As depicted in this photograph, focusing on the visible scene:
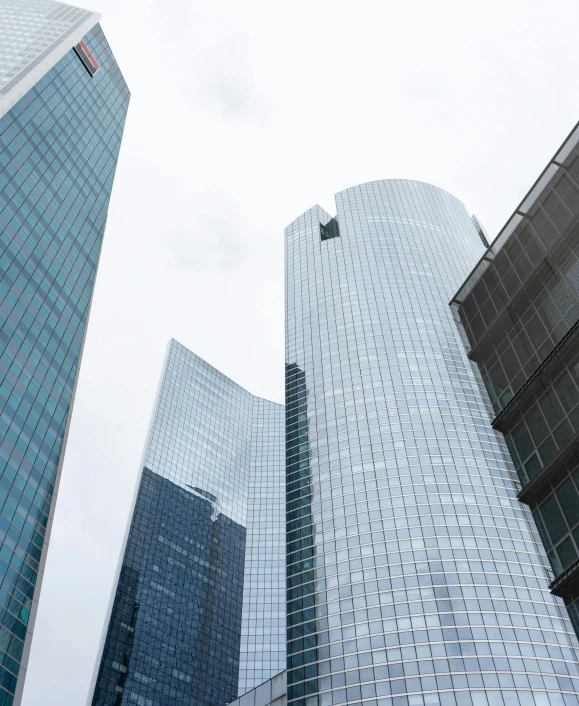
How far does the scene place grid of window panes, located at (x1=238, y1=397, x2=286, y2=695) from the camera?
13625cm

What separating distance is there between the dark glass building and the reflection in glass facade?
231ft

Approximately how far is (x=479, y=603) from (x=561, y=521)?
14.3 metres

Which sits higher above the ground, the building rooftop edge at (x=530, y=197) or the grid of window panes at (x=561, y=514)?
the building rooftop edge at (x=530, y=197)

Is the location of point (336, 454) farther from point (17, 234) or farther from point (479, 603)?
point (17, 234)

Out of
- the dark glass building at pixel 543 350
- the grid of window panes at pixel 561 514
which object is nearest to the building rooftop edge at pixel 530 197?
the dark glass building at pixel 543 350

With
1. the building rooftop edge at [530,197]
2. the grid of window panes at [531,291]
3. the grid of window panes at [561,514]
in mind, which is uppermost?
the building rooftop edge at [530,197]

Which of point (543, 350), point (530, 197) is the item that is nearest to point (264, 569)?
point (543, 350)

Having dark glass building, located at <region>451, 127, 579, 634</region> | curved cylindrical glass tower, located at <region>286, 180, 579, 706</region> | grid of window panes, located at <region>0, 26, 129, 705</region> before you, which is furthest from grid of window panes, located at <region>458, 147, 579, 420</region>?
grid of window panes, located at <region>0, 26, 129, 705</region>

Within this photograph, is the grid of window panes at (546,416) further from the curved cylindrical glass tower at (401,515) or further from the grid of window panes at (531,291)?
the curved cylindrical glass tower at (401,515)

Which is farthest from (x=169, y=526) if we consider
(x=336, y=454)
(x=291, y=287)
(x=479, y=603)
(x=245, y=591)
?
(x=479, y=603)

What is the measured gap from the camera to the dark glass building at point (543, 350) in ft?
A: 267

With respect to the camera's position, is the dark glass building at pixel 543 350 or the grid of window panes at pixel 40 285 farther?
the dark glass building at pixel 543 350

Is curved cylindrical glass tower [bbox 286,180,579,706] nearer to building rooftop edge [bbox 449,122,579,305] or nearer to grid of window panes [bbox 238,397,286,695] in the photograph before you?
building rooftop edge [bbox 449,122,579,305]

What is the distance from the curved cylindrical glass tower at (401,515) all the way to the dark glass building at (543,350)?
104 inches
